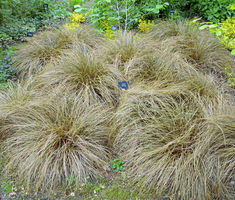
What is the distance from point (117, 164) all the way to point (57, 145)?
674mm

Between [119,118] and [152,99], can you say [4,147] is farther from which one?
[152,99]

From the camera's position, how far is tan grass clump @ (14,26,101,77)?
4.08m

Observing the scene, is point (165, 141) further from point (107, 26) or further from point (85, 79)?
point (107, 26)

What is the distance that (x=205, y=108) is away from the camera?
8.44ft

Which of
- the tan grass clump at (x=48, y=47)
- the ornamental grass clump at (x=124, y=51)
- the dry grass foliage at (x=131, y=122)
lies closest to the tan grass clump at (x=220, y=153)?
the dry grass foliage at (x=131, y=122)

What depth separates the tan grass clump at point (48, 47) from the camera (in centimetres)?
408

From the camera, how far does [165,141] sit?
2398 millimetres

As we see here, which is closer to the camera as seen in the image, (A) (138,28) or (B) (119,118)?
(B) (119,118)

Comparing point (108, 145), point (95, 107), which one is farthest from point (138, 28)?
point (108, 145)

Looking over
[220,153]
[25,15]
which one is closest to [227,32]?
[220,153]

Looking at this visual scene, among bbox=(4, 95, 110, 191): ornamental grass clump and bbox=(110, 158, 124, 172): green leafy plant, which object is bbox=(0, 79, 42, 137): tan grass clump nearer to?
bbox=(4, 95, 110, 191): ornamental grass clump

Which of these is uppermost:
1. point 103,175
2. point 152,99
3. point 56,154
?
point 152,99

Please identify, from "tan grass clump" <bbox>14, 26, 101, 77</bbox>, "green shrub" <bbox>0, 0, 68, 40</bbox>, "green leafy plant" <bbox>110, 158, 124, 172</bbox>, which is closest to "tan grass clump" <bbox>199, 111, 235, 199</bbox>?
"green leafy plant" <bbox>110, 158, 124, 172</bbox>

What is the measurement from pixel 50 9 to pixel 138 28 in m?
2.82
